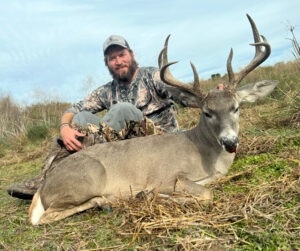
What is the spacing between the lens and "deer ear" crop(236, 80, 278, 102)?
170 inches

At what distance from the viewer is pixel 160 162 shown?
413cm

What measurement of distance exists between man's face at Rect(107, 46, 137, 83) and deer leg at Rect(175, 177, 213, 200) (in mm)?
2987

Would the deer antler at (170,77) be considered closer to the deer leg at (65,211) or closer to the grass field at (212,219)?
the grass field at (212,219)

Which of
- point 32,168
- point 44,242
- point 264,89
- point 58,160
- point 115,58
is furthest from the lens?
point 32,168

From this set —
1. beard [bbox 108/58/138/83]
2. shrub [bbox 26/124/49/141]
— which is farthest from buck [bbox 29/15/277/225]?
shrub [bbox 26/124/49/141]

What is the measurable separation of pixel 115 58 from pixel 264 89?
3.21 meters

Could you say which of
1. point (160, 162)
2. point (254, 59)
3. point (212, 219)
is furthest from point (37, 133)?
point (212, 219)

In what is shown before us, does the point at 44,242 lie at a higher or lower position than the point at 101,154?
lower

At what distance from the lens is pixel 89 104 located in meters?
6.41

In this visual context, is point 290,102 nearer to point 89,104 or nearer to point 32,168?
point 89,104

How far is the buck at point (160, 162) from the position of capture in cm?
376

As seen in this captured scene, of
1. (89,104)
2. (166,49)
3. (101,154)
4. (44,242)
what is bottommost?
(44,242)

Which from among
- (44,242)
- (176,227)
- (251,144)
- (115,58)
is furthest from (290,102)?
(44,242)

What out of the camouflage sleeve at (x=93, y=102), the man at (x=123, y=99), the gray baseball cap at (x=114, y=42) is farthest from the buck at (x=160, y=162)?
the camouflage sleeve at (x=93, y=102)
